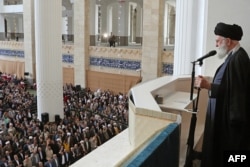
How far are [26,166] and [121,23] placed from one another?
1671 cm

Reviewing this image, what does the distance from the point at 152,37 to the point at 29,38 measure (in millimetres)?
9639

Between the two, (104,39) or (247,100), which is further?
(104,39)

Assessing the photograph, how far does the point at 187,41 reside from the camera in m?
4.72

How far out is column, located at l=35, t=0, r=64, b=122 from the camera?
43.7 feet

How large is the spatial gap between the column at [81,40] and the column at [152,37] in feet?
13.5

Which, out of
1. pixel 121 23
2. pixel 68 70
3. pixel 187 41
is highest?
pixel 121 23

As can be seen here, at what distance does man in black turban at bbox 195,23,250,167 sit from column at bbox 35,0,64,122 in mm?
11454

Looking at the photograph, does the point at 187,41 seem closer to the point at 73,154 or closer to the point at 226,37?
the point at 226,37

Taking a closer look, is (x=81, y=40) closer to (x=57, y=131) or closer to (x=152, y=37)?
(x=152, y=37)

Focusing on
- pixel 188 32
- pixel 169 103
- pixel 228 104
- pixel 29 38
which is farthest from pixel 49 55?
pixel 228 104

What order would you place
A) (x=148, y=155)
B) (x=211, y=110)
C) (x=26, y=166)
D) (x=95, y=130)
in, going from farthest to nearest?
(x=95, y=130), (x=26, y=166), (x=211, y=110), (x=148, y=155)

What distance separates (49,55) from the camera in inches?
535

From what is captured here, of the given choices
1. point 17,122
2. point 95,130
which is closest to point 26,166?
point 95,130

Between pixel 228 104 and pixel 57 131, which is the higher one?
pixel 228 104
